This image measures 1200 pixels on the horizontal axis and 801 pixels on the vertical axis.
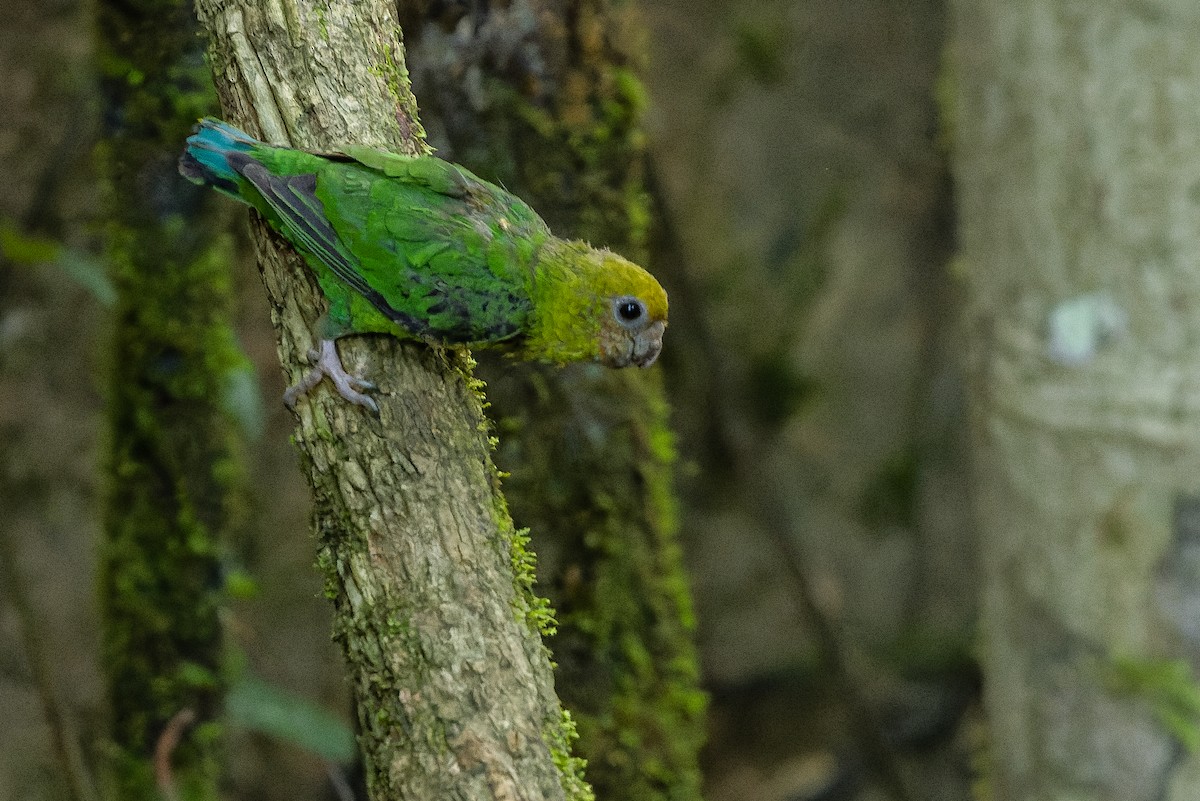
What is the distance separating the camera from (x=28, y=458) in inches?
232

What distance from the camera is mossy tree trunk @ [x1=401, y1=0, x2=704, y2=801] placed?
3.27m

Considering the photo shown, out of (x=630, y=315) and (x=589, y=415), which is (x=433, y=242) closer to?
(x=630, y=315)

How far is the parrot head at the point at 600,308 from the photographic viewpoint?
2438mm

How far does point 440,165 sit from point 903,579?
17.3ft

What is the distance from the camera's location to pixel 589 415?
Answer: 3.51m

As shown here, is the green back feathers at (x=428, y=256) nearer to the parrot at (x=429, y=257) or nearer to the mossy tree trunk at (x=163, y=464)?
the parrot at (x=429, y=257)

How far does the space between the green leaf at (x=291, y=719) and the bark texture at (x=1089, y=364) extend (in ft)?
8.97

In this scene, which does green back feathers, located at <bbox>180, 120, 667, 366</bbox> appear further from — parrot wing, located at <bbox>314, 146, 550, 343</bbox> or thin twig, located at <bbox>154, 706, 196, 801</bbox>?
thin twig, located at <bbox>154, 706, 196, 801</bbox>

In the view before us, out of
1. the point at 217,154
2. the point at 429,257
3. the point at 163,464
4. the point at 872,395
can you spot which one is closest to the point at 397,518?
the point at 429,257

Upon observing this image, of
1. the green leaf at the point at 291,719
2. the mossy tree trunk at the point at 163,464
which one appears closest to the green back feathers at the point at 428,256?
the mossy tree trunk at the point at 163,464

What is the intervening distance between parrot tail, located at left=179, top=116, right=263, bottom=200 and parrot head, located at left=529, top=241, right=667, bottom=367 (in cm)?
73

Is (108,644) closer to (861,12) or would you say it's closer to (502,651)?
(502,651)

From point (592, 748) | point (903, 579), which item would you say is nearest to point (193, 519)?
point (592, 748)

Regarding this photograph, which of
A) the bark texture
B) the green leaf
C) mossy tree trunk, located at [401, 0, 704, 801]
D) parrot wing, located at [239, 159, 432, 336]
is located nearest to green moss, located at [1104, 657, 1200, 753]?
the bark texture
